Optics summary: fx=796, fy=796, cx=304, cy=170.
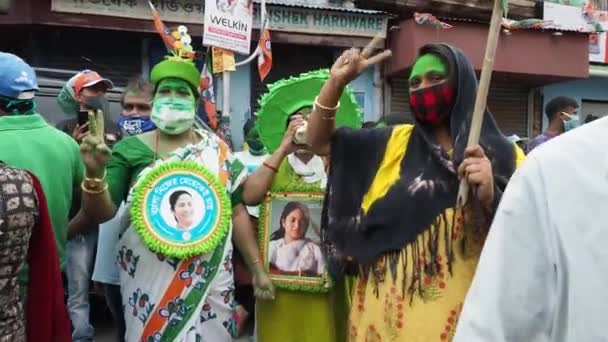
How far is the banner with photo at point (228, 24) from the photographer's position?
23.2 ft

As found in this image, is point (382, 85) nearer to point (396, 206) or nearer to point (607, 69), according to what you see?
point (607, 69)

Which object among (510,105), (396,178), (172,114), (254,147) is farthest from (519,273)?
(510,105)

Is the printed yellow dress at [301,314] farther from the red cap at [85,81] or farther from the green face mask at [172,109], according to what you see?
the red cap at [85,81]

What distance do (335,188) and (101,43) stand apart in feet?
27.2

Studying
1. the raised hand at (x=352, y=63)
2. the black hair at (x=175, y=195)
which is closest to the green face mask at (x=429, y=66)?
the raised hand at (x=352, y=63)

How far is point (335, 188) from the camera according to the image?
300 cm

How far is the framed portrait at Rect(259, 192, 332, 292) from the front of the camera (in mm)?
3523

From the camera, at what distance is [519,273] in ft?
4.29

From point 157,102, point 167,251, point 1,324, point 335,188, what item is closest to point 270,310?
point 167,251

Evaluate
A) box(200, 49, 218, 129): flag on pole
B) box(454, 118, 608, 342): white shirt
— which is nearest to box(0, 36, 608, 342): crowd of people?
box(454, 118, 608, 342): white shirt

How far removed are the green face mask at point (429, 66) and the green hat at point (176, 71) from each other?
1.22 m

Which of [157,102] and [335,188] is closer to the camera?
[335,188]

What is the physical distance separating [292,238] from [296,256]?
83 millimetres

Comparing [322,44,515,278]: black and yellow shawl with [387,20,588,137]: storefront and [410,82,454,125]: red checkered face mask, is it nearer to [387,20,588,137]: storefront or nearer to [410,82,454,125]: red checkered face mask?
[410,82,454,125]: red checkered face mask
